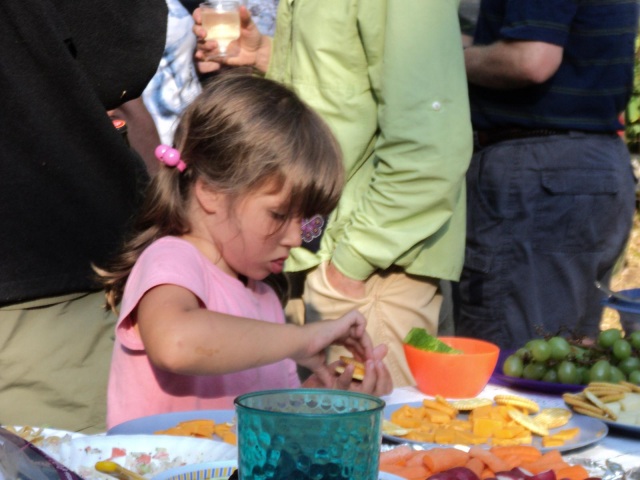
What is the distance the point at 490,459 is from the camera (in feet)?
4.53

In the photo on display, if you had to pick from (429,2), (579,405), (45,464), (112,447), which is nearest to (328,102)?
(429,2)

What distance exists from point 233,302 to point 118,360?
0.27 m

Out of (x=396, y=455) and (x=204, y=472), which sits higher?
(x=204, y=472)

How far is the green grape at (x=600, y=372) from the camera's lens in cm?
211

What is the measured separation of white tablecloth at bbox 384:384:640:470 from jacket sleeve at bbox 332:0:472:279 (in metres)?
0.68

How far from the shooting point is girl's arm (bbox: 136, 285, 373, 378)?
1655 mm

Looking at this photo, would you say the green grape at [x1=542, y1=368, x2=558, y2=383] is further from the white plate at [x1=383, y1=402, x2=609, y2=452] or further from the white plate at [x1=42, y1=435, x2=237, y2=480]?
the white plate at [x1=42, y1=435, x2=237, y2=480]

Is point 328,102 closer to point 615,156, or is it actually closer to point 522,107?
point 522,107

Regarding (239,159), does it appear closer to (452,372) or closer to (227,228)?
(227,228)

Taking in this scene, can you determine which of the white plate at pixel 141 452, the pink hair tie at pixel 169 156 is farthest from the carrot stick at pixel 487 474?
the pink hair tie at pixel 169 156

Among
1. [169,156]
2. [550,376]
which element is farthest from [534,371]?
[169,156]

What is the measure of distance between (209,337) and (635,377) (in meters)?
0.99

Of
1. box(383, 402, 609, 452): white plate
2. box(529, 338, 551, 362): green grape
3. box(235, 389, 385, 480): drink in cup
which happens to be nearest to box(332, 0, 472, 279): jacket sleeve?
box(529, 338, 551, 362): green grape

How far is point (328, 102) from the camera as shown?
2.74 m
